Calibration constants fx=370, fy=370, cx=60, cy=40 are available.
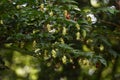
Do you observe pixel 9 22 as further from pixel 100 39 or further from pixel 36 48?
pixel 100 39

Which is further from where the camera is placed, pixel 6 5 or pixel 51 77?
pixel 51 77

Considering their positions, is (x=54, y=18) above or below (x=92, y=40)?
above

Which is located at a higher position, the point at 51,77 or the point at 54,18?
the point at 54,18

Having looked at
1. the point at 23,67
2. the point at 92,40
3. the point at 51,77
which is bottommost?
the point at 23,67

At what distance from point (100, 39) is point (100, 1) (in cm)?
70

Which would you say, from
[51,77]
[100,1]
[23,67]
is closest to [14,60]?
[23,67]

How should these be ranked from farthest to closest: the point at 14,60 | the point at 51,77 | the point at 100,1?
1. the point at 14,60
2. the point at 51,77
3. the point at 100,1

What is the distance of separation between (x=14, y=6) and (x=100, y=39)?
3.75ft

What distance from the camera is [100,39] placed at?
3783mm

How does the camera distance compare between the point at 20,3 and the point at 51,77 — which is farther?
the point at 51,77

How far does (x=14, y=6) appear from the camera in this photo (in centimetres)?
299

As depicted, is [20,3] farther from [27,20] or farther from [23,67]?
[23,67]

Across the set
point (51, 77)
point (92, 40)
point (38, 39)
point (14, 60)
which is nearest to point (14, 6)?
point (38, 39)

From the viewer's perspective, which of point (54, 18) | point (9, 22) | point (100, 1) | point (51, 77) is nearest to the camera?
point (54, 18)
